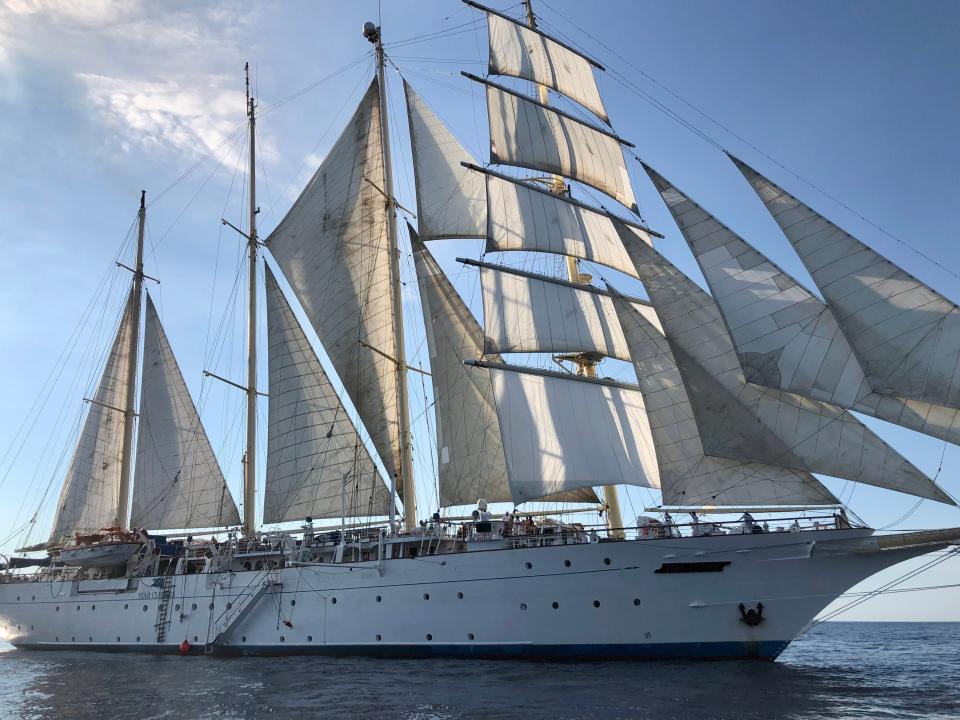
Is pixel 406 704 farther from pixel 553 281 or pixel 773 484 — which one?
pixel 553 281

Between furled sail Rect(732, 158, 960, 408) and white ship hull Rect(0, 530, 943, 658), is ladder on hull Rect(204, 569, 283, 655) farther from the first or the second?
furled sail Rect(732, 158, 960, 408)

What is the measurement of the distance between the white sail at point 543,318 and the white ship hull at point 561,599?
9772 millimetres

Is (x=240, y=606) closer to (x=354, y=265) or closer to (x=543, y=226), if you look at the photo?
(x=354, y=265)

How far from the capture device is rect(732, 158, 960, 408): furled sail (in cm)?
1692

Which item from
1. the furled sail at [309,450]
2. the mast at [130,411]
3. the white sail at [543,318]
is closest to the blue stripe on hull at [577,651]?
the furled sail at [309,450]

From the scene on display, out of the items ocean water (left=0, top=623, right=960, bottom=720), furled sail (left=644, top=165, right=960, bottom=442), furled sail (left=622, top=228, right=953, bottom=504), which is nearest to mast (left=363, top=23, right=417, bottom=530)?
ocean water (left=0, top=623, right=960, bottom=720)

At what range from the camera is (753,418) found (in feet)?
66.6

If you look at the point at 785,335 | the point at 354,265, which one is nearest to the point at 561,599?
the point at 785,335

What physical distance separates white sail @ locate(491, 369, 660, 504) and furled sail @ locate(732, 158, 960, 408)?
1003 centimetres

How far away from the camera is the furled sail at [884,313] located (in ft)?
55.5

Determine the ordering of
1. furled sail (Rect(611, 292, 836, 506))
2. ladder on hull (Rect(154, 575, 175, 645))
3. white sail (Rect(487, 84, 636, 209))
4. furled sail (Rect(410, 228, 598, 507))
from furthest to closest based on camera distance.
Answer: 1. white sail (Rect(487, 84, 636, 209))
2. ladder on hull (Rect(154, 575, 175, 645))
3. furled sail (Rect(410, 228, 598, 507))
4. furled sail (Rect(611, 292, 836, 506))

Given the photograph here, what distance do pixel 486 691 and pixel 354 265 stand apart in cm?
2076

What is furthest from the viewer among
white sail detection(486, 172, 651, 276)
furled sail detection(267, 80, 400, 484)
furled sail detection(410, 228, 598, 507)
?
furled sail detection(267, 80, 400, 484)

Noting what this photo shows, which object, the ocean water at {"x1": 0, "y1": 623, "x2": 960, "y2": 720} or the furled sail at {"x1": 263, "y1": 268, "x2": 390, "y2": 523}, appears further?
the furled sail at {"x1": 263, "y1": 268, "x2": 390, "y2": 523}
